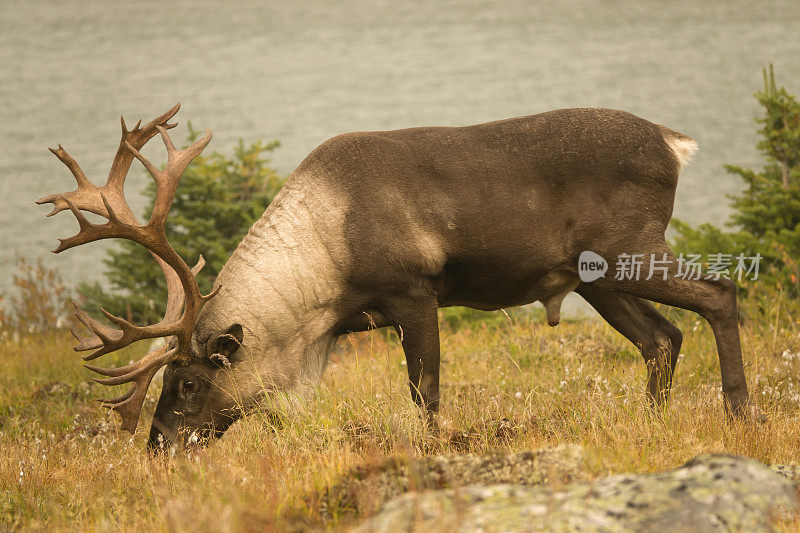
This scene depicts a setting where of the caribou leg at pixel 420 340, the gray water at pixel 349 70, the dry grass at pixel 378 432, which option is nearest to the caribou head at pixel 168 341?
the dry grass at pixel 378 432

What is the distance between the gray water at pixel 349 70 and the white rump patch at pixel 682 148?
10431mm

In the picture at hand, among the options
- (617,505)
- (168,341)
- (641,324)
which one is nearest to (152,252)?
(168,341)

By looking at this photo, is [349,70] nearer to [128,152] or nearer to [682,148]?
[128,152]

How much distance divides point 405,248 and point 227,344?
120cm

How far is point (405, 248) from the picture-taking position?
4.81 metres

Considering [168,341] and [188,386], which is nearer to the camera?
[188,386]

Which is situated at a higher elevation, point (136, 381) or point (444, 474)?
point (444, 474)

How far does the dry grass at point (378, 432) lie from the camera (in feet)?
11.4

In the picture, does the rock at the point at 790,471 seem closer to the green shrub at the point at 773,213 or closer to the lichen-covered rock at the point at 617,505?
the lichen-covered rock at the point at 617,505

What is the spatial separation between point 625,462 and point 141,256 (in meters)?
7.02

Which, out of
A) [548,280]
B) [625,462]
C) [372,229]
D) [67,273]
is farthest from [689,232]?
[67,273]

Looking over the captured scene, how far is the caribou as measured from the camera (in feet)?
15.9

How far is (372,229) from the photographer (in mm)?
4797

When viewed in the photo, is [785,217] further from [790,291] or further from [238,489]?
[238,489]
